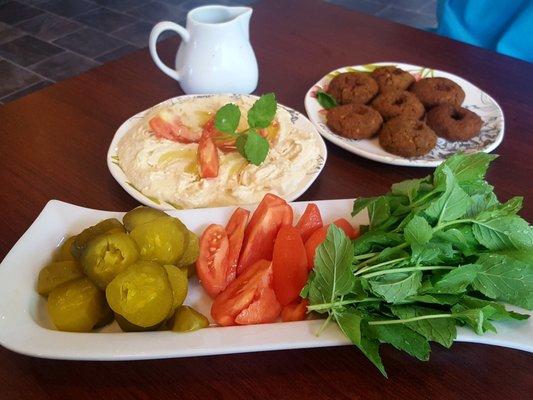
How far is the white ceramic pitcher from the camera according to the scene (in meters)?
1.14

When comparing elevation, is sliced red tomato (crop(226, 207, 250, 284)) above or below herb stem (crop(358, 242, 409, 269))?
below

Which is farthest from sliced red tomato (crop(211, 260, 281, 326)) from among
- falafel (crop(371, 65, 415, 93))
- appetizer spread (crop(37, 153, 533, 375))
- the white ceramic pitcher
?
falafel (crop(371, 65, 415, 93))

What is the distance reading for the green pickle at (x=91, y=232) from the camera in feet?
2.37

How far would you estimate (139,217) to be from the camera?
0.77m

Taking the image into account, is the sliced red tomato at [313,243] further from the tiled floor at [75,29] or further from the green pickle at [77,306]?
the tiled floor at [75,29]

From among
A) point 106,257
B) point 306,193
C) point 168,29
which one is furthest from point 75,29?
point 106,257

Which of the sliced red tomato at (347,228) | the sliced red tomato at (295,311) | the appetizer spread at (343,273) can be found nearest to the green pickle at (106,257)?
the appetizer spread at (343,273)

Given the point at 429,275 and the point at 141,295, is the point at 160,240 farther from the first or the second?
the point at 429,275

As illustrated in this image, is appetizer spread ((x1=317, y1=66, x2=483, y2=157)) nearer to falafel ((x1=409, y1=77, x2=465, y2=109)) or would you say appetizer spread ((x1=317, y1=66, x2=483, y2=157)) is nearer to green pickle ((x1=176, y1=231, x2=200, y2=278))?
falafel ((x1=409, y1=77, x2=465, y2=109))

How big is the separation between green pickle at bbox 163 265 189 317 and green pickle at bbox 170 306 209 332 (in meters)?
0.01

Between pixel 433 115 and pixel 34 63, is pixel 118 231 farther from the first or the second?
pixel 34 63

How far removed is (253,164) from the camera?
38.7 inches

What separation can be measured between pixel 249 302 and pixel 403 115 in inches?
24.8

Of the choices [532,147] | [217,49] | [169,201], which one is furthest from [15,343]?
[532,147]
